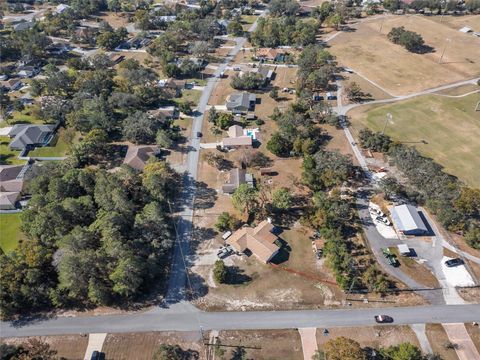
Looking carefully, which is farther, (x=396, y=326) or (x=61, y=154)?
(x=61, y=154)

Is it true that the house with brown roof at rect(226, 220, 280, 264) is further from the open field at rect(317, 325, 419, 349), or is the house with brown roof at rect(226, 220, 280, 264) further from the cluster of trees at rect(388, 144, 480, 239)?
the cluster of trees at rect(388, 144, 480, 239)

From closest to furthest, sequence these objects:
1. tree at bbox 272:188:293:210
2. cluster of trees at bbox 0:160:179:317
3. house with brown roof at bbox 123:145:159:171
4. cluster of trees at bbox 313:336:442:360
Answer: cluster of trees at bbox 313:336:442:360 → cluster of trees at bbox 0:160:179:317 → tree at bbox 272:188:293:210 → house with brown roof at bbox 123:145:159:171

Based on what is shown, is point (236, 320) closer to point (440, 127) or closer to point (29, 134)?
point (29, 134)

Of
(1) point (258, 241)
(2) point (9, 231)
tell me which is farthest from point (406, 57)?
(2) point (9, 231)

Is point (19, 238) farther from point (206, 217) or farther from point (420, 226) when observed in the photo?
point (420, 226)

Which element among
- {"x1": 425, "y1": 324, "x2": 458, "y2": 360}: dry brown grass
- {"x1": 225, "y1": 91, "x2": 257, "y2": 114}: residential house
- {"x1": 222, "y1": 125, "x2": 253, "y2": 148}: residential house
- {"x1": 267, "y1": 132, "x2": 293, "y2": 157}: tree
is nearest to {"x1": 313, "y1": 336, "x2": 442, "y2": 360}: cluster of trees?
{"x1": 425, "y1": 324, "x2": 458, "y2": 360}: dry brown grass

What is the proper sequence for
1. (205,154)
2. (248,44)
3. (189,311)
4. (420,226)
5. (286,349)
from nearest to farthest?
1. (286,349)
2. (189,311)
3. (420,226)
4. (205,154)
5. (248,44)

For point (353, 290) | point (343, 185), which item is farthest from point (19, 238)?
point (343, 185)
